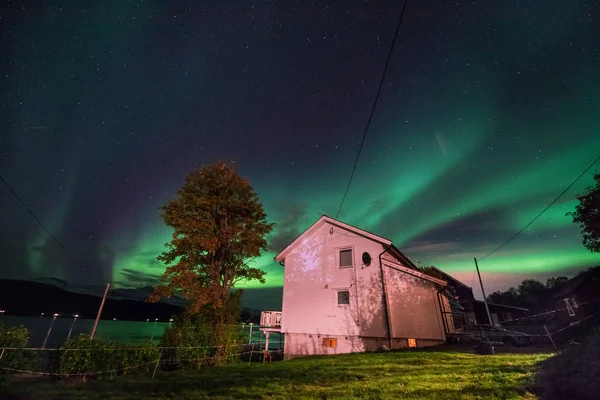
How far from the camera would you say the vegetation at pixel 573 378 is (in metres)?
5.44

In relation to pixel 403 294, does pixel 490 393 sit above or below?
below

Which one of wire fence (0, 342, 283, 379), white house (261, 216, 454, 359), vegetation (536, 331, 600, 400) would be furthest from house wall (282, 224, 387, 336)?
vegetation (536, 331, 600, 400)

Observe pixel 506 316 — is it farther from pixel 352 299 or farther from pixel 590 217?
pixel 352 299

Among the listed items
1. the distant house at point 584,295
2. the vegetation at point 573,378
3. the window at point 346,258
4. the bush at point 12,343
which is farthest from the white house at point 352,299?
the distant house at point 584,295

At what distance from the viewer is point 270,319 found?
21.9 metres

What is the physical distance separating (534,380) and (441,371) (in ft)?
8.94

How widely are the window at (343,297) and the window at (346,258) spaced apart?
1963 millimetres

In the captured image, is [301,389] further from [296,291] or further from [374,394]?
[296,291]

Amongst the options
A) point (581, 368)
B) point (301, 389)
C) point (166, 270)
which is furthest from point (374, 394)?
point (166, 270)

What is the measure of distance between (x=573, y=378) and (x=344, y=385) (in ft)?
18.9

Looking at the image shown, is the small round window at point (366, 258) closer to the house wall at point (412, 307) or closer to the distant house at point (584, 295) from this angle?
the house wall at point (412, 307)

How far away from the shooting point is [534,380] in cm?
695

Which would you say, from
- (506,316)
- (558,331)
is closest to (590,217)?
(558,331)

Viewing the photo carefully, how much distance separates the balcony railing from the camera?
21.5 meters
